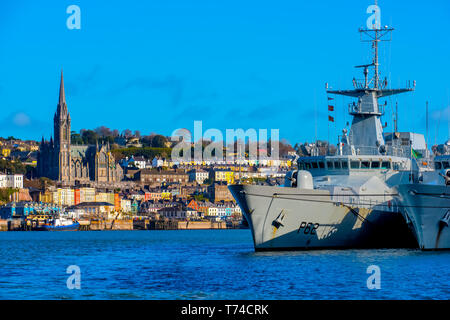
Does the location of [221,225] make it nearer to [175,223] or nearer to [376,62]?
[175,223]

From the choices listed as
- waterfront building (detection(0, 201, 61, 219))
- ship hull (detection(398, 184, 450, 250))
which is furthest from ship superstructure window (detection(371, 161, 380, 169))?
waterfront building (detection(0, 201, 61, 219))

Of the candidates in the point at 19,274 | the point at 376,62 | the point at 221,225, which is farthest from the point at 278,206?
the point at 221,225

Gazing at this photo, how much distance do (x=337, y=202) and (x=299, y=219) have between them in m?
2.30

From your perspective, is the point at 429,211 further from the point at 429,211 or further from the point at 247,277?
the point at 247,277

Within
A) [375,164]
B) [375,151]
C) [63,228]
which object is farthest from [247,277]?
[63,228]

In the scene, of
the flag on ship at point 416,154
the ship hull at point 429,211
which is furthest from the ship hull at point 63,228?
the ship hull at point 429,211

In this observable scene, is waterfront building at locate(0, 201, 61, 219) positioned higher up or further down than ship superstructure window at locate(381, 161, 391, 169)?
further down

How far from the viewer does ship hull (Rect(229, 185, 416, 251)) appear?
43281 mm

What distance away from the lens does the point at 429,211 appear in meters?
42.6

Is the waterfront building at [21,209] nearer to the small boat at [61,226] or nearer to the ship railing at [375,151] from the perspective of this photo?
the small boat at [61,226]

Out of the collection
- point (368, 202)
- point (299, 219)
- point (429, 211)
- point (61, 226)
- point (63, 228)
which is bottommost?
point (63, 228)

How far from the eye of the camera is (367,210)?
45.8 metres

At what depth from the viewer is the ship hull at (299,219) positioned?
4328 centimetres

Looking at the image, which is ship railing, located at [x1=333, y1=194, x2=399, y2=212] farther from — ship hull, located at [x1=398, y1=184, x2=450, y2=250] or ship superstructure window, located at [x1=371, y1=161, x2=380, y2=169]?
ship hull, located at [x1=398, y1=184, x2=450, y2=250]
